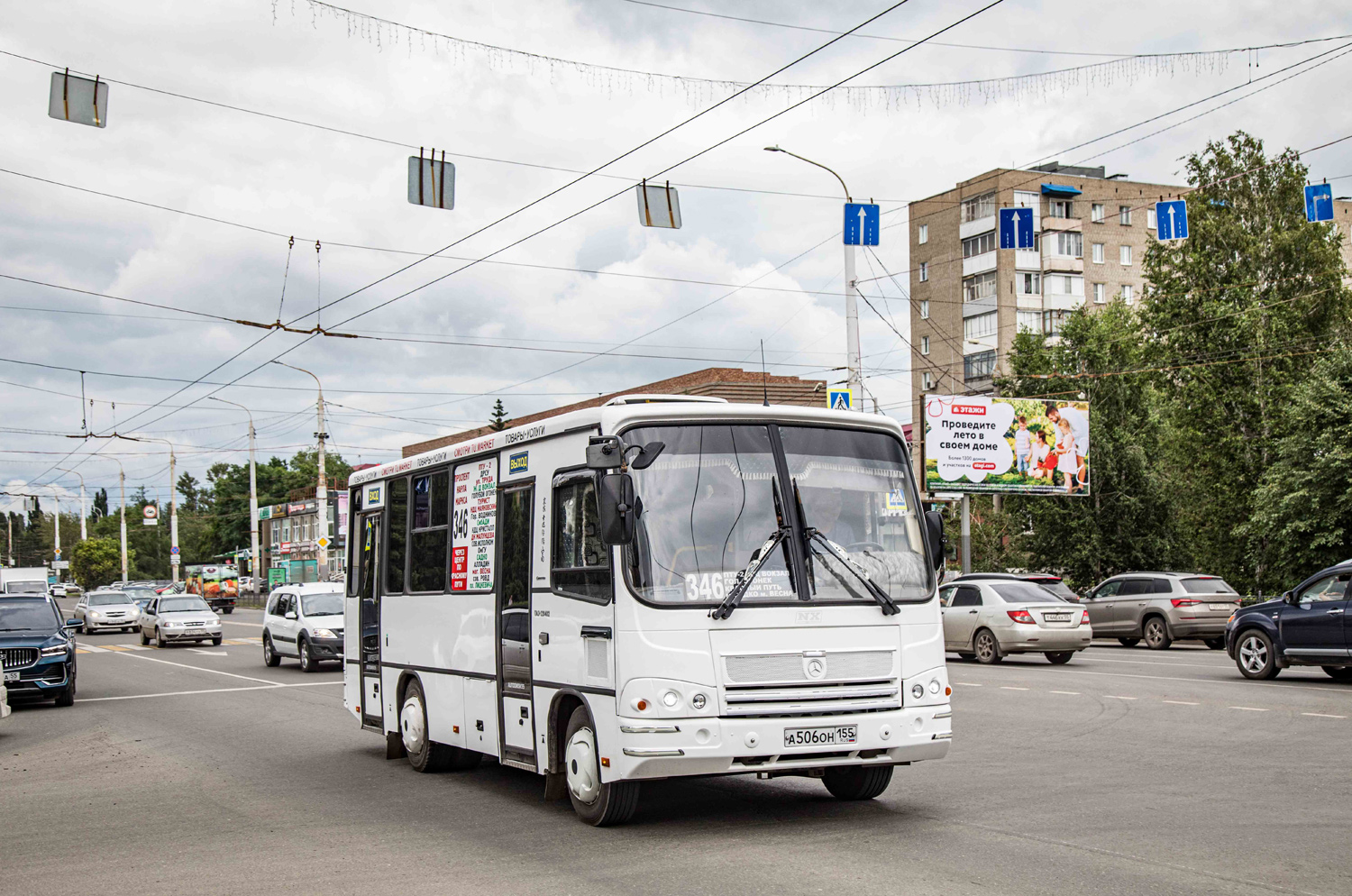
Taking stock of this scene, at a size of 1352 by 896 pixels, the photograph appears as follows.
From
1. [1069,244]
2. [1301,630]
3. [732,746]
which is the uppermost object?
[1069,244]

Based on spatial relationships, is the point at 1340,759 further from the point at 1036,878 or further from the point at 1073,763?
the point at 1036,878

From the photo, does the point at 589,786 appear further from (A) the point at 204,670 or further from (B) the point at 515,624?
(A) the point at 204,670

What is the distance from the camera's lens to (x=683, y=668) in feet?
26.9

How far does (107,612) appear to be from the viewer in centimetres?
4856

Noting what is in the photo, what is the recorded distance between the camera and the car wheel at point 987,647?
25031mm

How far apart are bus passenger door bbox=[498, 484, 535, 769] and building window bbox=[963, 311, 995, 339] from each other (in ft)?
225

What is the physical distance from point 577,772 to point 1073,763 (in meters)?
4.88

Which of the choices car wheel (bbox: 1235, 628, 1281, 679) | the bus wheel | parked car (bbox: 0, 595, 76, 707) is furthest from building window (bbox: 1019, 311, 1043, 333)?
the bus wheel

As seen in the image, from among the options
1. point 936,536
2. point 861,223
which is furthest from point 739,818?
point 861,223

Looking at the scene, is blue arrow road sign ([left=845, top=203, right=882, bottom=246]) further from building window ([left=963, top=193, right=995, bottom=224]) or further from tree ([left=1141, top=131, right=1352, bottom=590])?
building window ([left=963, top=193, right=995, bottom=224])

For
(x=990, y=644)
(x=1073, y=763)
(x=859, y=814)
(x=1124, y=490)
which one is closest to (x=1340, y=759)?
(x=1073, y=763)

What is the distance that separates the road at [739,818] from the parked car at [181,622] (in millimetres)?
23040

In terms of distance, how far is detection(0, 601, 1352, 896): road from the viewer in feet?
23.7

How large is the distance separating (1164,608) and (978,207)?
49.6 metres
